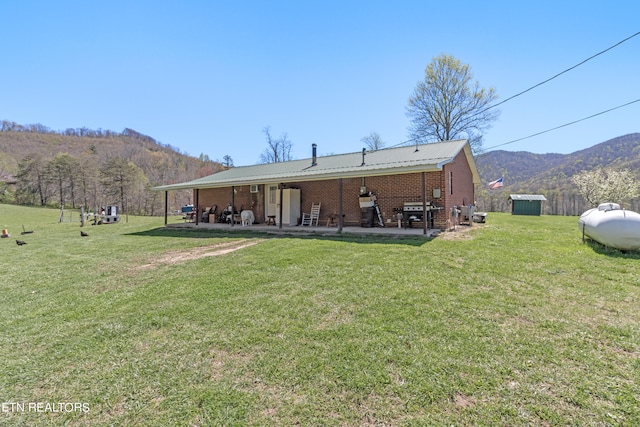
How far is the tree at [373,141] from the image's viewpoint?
28200 millimetres

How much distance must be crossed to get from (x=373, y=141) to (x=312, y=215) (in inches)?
725

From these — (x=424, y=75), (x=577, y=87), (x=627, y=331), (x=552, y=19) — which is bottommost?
(x=627, y=331)

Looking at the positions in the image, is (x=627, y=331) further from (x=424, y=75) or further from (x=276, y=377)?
(x=424, y=75)

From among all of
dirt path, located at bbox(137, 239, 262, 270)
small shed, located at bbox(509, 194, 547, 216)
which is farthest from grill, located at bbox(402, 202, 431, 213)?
small shed, located at bbox(509, 194, 547, 216)

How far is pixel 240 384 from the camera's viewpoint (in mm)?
2336

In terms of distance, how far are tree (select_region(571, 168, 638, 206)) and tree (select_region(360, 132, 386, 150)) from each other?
62.2 ft

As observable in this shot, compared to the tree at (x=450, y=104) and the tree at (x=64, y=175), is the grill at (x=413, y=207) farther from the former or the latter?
the tree at (x=64, y=175)

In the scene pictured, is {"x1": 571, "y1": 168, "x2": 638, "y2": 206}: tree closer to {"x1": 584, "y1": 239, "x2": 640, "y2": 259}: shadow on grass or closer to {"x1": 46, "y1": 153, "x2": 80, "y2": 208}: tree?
{"x1": 584, "y1": 239, "x2": 640, "y2": 259}: shadow on grass

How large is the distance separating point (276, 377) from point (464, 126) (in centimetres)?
2497

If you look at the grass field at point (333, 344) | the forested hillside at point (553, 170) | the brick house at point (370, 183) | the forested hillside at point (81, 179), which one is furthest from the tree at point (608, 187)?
the forested hillside at point (81, 179)

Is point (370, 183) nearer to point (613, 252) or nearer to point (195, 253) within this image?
point (195, 253)

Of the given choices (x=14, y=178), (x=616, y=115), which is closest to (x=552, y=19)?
(x=616, y=115)

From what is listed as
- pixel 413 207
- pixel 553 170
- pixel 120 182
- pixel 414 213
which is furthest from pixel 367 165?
pixel 553 170

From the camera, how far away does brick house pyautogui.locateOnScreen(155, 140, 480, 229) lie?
10023mm
